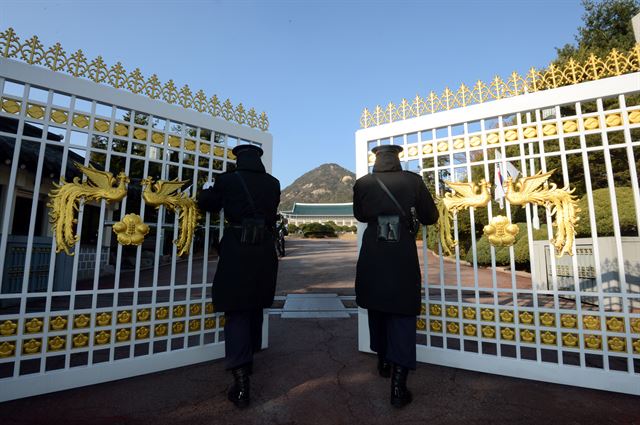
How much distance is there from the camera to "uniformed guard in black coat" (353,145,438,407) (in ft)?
7.84

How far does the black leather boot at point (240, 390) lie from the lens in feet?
7.40

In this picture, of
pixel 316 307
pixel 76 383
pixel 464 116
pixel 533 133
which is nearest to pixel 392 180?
pixel 464 116

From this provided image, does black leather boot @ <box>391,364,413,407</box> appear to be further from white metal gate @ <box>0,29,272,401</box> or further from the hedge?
the hedge

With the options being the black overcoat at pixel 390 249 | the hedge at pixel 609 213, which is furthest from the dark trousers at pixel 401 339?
the hedge at pixel 609 213

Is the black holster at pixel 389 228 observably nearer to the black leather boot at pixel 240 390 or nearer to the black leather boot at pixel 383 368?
the black leather boot at pixel 383 368

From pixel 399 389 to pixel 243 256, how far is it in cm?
149

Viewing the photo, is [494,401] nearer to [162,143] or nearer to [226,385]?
[226,385]

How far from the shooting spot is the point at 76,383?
2582mm

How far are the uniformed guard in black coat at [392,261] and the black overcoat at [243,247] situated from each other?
76cm

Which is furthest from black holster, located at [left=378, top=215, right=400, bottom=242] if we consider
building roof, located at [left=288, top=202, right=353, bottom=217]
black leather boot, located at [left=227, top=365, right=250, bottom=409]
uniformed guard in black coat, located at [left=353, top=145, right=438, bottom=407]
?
building roof, located at [left=288, top=202, right=353, bottom=217]

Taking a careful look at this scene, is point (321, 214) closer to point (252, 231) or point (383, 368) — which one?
point (383, 368)

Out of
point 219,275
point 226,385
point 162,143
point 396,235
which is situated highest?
point 162,143

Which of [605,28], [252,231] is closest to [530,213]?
[252,231]

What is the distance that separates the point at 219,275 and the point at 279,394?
3.32ft
